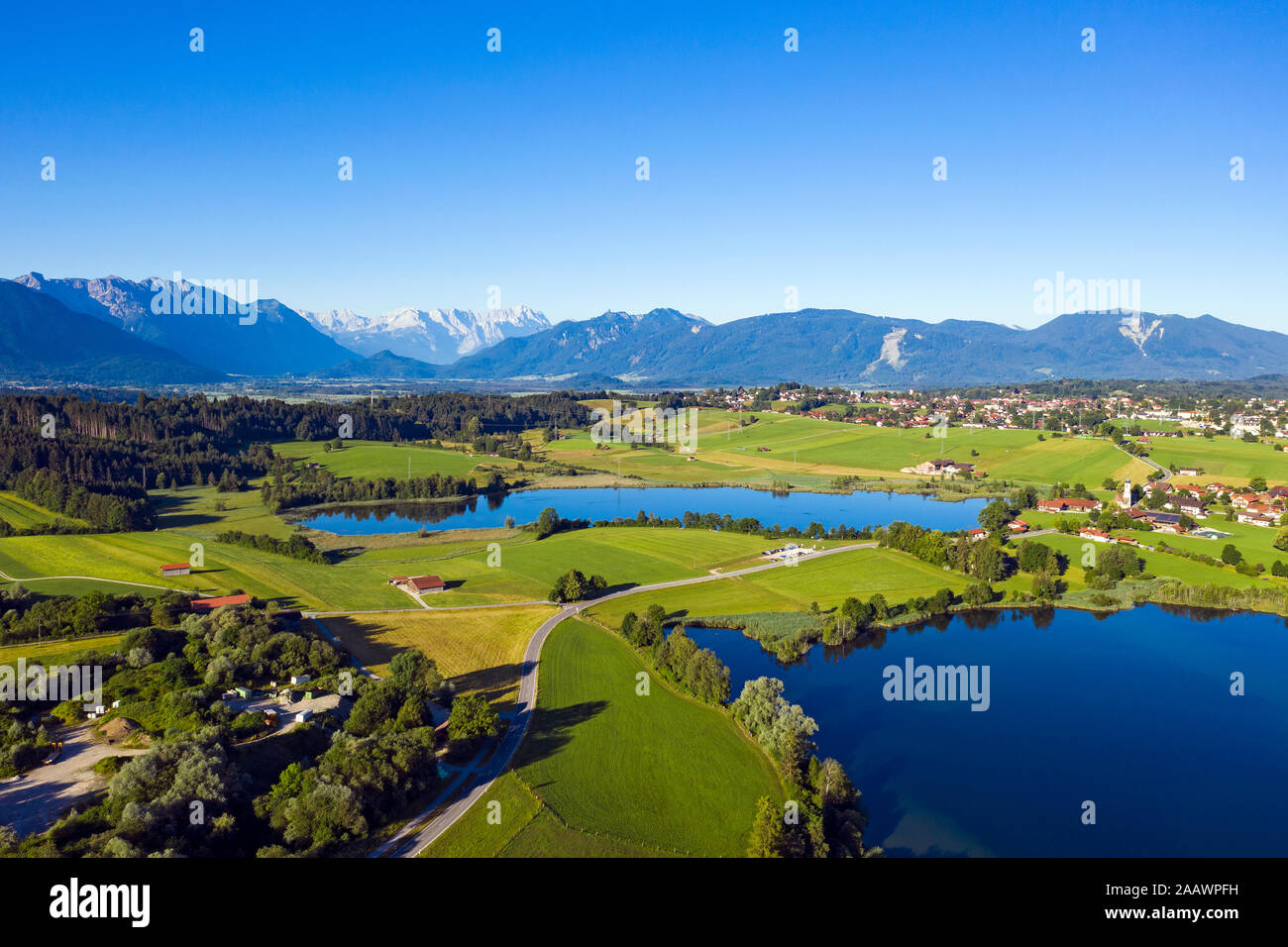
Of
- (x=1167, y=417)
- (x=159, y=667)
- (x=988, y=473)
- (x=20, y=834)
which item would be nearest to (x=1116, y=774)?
(x=20, y=834)

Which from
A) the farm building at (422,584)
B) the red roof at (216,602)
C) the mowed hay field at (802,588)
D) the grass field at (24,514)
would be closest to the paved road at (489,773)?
the mowed hay field at (802,588)

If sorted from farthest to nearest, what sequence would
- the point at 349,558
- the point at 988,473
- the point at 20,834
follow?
the point at 988,473, the point at 349,558, the point at 20,834

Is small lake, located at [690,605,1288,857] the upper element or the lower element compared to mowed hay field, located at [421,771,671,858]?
lower

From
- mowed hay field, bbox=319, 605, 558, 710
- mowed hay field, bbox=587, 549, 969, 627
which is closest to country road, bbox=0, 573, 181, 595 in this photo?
mowed hay field, bbox=319, 605, 558, 710

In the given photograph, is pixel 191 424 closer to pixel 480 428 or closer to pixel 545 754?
pixel 480 428
